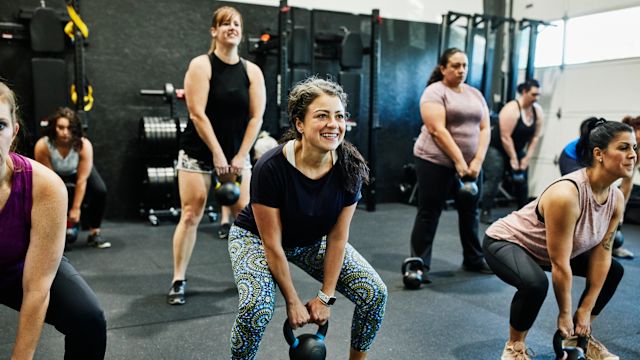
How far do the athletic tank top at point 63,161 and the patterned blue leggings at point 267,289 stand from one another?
7.83ft

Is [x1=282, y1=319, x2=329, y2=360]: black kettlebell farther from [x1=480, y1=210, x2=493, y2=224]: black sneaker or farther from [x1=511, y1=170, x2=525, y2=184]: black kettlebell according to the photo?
[x1=480, y1=210, x2=493, y2=224]: black sneaker

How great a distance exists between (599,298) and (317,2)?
14.7 ft

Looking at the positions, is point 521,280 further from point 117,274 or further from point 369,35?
point 369,35

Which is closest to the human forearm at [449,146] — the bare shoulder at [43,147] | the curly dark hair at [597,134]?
the curly dark hair at [597,134]

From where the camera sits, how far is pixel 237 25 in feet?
8.26

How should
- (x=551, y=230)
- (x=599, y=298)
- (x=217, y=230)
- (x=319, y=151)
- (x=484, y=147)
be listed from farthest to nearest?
(x=217, y=230) → (x=484, y=147) → (x=599, y=298) → (x=551, y=230) → (x=319, y=151)

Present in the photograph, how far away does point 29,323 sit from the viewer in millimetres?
1294

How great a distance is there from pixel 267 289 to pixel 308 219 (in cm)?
25

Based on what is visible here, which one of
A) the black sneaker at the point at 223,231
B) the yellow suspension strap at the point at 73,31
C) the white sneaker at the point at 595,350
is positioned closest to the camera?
the white sneaker at the point at 595,350

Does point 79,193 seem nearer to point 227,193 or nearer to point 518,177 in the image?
point 227,193

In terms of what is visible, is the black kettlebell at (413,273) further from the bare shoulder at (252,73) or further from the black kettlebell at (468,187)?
the bare shoulder at (252,73)

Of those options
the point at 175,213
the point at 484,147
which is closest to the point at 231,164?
the point at 484,147

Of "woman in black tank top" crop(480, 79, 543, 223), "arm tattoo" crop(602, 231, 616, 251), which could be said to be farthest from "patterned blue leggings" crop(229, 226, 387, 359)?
"woman in black tank top" crop(480, 79, 543, 223)

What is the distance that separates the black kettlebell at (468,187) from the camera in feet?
9.62
